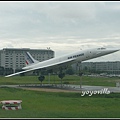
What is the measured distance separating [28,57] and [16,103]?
50.1 m

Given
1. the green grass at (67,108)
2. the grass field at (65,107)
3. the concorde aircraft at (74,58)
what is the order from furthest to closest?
the concorde aircraft at (74,58), the grass field at (65,107), the green grass at (67,108)

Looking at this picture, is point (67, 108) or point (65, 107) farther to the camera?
point (65, 107)

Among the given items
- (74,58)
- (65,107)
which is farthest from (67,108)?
(74,58)

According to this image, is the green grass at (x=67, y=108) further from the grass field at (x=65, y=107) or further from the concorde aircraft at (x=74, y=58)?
the concorde aircraft at (x=74, y=58)

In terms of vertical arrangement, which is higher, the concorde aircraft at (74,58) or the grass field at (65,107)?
the concorde aircraft at (74,58)

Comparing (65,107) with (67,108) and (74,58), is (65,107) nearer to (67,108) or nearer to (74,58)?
(67,108)

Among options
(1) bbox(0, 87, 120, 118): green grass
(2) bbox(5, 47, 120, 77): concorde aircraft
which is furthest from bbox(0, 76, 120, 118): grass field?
(2) bbox(5, 47, 120, 77): concorde aircraft

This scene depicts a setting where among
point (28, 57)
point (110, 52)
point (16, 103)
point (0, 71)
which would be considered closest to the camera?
point (16, 103)

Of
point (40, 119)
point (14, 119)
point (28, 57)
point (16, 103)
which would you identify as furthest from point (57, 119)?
point (28, 57)

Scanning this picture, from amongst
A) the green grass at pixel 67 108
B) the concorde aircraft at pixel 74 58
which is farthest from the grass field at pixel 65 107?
the concorde aircraft at pixel 74 58

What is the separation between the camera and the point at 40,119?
14172 millimetres

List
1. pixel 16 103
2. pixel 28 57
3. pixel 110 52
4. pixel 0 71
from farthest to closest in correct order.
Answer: pixel 0 71 < pixel 28 57 < pixel 110 52 < pixel 16 103

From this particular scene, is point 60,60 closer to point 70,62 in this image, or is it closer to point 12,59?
point 70,62

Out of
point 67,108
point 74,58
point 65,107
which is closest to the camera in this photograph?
point 67,108
